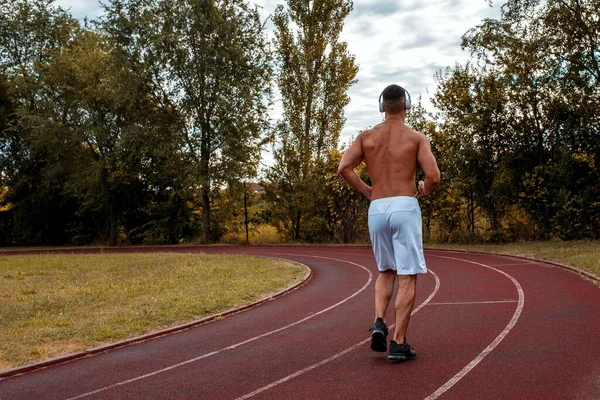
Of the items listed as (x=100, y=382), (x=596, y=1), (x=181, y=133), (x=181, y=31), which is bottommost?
(x=100, y=382)

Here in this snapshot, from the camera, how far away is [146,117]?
111 ft

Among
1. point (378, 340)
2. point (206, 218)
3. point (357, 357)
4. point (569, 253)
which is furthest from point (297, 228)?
point (378, 340)

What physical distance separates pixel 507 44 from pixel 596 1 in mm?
3355

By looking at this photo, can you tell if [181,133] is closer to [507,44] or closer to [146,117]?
[146,117]

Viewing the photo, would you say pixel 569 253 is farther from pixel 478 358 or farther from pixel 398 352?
pixel 398 352

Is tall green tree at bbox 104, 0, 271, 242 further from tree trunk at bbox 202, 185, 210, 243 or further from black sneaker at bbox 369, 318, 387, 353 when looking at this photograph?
black sneaker at bbox 369, 318, 387, 353

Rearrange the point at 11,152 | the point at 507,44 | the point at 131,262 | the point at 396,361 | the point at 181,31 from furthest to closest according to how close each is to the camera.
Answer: the point at 11,152 < the point at 181,31 < the point at 507,44 < the point at 131,262 < the point at 396,361

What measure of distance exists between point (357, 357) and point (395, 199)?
169 cm

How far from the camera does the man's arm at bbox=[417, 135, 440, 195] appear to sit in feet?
18.1

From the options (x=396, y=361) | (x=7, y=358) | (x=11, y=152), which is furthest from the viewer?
(x=11, y=152)

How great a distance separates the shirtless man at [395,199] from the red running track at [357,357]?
53cm

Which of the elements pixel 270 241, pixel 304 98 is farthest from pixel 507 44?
pixel 270 241

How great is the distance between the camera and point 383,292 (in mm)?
5812

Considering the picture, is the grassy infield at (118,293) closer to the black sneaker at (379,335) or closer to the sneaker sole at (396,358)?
the black sneaker at (379,335)
